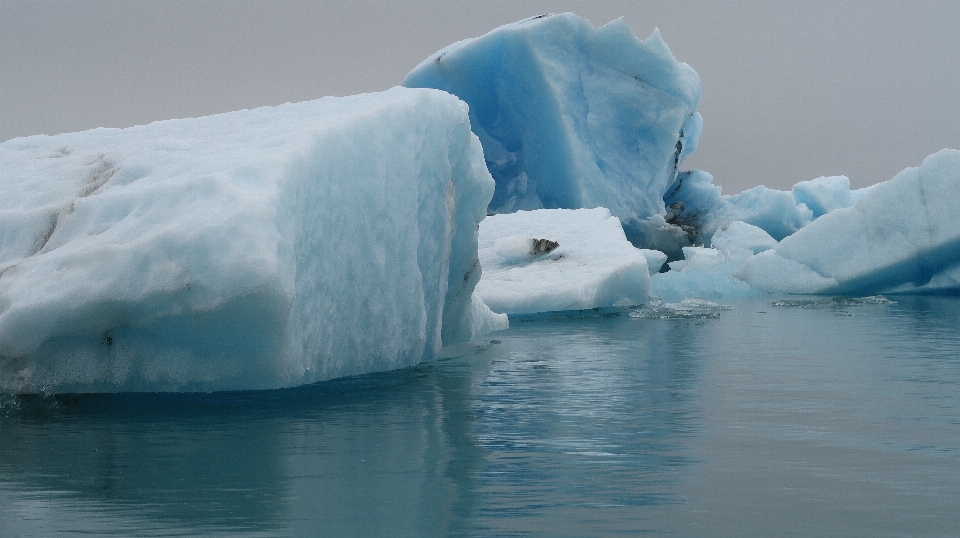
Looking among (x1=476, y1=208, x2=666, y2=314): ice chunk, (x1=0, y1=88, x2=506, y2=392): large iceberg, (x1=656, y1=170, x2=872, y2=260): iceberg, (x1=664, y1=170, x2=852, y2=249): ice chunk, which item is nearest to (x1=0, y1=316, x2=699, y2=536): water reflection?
(x1=0, y1=88, x2=506, y2=392): large iceberg

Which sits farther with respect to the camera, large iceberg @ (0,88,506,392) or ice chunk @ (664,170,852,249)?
ice chunk @ (664,170,852,249)

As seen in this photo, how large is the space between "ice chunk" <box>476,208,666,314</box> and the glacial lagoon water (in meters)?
3.59

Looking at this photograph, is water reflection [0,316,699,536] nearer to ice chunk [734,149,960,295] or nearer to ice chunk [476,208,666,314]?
ice chunk [476,208,666,314]

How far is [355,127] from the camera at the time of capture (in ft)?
15.7

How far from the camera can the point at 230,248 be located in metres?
3.81

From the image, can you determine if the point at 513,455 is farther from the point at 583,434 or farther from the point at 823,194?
the point at 823,194

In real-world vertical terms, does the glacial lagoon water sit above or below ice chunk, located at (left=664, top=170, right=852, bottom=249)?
below

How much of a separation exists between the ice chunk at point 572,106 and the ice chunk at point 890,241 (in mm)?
3965

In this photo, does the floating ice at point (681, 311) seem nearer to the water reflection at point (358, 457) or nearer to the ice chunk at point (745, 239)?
the water reflection at point (358, 457)

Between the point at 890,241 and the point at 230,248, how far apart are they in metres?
9.93

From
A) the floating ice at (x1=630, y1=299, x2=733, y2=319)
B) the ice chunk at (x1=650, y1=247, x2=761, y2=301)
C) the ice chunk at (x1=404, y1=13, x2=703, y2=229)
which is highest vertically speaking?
the ice chunk at (x1=404, y1=13, x2=703, y2=229)

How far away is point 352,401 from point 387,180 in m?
1.26

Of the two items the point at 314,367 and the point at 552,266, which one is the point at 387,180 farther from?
the point at 552,266

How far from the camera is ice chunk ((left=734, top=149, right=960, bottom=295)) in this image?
38.3 ft
